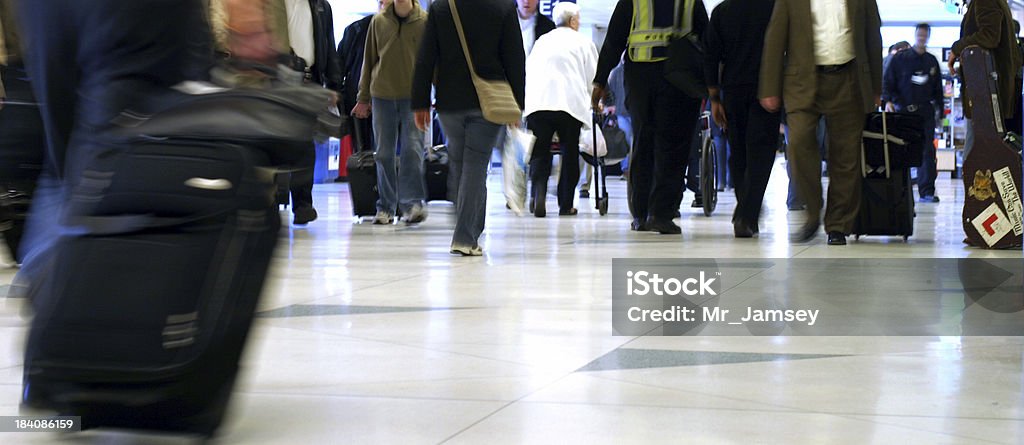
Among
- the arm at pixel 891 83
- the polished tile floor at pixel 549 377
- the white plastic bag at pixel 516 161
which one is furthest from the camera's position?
the arm at pixel 891 83

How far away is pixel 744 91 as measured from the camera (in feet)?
28.2

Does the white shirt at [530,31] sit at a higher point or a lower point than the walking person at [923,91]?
higher

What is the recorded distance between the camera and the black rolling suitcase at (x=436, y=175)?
11555mm

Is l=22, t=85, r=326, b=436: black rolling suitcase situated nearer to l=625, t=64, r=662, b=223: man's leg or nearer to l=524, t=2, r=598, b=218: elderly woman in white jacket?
l=625, t=64, r=662, b=223: man's leg

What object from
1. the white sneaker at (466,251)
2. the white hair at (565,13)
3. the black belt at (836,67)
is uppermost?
the black belt at (836,67)

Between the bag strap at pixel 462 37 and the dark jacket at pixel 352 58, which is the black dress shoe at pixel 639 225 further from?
the dark jacket at pixel 352 58

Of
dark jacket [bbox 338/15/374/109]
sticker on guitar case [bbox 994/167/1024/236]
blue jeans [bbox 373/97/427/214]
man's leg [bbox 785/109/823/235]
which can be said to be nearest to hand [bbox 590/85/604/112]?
blue jeans [bbox 373/97/427/214]

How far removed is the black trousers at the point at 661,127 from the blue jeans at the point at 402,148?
1.61 m

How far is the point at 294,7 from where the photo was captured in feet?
30.8

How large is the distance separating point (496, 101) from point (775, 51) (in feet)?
7.03

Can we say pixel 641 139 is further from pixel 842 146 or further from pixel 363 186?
pixel 363 186

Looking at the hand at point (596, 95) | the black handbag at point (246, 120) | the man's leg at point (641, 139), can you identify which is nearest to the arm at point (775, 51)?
the man's leg at point (641, 139)

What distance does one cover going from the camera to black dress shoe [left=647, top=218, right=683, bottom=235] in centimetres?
896

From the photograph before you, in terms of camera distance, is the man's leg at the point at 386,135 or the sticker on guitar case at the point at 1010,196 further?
the man's leg at the point at 386,135
